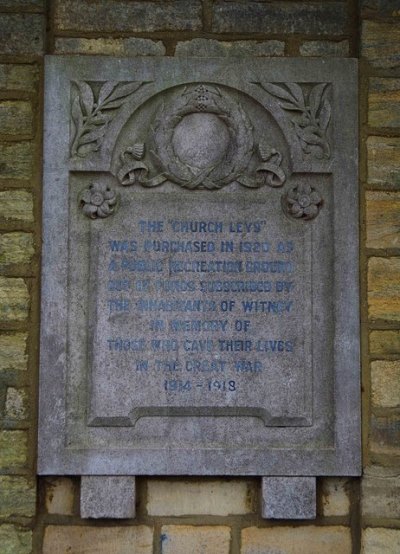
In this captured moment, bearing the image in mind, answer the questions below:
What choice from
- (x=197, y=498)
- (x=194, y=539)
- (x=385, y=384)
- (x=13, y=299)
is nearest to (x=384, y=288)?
(x=385, y=384)

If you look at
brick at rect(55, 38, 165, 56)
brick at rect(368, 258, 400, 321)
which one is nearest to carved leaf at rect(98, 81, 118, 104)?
brick at rect(55, 38, 165, 56)

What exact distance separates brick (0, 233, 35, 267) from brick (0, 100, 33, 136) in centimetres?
48

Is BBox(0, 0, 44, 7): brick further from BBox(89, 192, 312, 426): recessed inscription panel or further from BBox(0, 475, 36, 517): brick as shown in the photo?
BBox(0, 475, 36, 517): brick

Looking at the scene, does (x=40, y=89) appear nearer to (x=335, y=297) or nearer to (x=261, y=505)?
(x=335, y=297)

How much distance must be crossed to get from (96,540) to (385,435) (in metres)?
1.39

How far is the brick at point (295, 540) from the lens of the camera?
13.7 ft

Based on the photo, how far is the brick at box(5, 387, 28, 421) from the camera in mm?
4164

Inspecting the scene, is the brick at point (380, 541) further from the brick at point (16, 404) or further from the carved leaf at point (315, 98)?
the carved leaf at point (315, 98)

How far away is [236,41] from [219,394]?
1.67m

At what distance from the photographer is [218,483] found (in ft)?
13.8

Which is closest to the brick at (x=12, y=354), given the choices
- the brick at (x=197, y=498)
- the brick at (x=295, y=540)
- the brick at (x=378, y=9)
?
the brick at (x=197, y=498)

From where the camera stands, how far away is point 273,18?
4371mm

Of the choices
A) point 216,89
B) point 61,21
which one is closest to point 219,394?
point 216,89

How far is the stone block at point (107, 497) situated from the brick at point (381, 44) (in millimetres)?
2248
